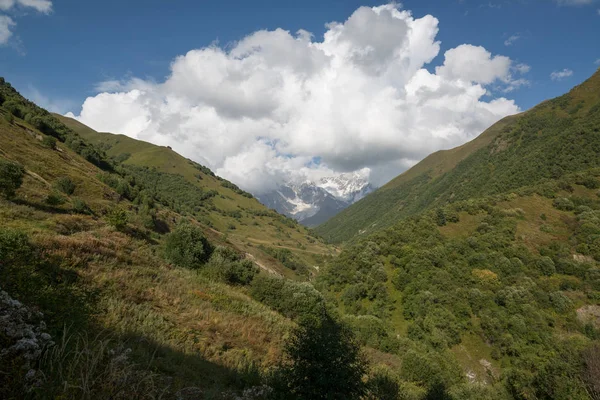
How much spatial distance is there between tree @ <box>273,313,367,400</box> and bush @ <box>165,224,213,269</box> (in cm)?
1621

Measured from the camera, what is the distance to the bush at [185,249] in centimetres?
2291

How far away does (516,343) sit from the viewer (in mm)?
48875

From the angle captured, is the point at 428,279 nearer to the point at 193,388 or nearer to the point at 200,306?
the point at 200,306

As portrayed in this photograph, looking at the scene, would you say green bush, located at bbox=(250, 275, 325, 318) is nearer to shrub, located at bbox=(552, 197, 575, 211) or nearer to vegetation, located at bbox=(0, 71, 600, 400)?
vegetation, located at bbox=(0, 71, 600, 400)

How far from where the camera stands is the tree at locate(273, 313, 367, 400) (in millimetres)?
8281

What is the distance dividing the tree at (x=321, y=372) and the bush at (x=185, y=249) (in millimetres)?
16205

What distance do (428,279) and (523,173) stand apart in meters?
126

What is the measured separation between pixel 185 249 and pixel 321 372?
19.0m

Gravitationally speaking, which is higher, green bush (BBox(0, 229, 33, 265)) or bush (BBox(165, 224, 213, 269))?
green bush (BBox(0, 229, 33, 265))

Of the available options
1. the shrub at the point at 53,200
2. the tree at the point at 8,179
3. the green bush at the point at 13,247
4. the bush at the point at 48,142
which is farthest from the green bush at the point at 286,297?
the bush at the point at 48,142

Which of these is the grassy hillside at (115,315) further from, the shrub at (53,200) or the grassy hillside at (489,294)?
the grassy hillside at (489,294)

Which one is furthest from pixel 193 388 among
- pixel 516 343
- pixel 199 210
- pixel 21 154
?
pixel 199 210

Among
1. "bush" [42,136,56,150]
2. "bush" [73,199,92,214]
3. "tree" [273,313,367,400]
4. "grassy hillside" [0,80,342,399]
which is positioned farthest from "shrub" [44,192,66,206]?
"bush" [42,136,56,150]

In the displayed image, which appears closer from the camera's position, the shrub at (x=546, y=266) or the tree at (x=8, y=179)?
the tree at (x=8, y=179)
